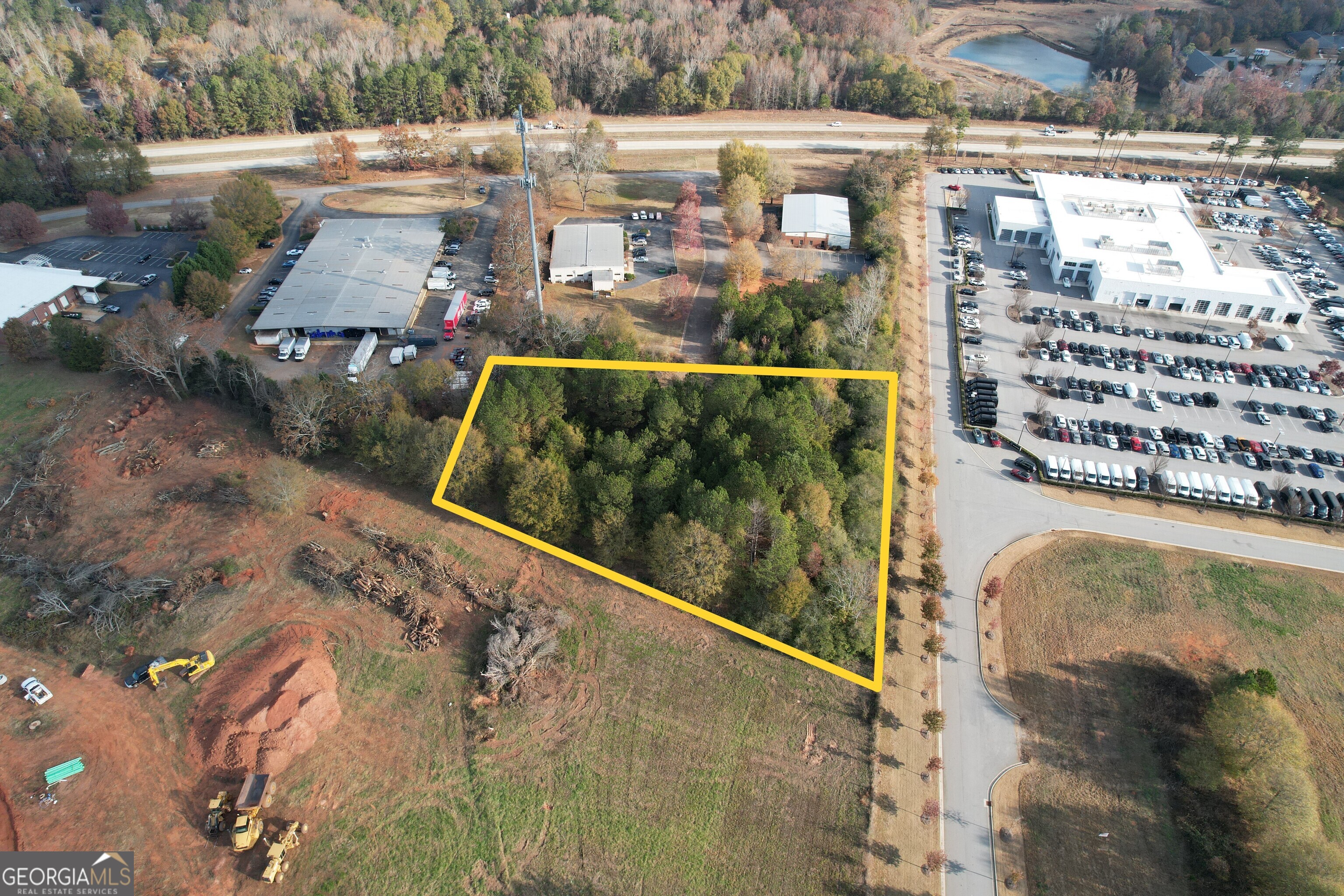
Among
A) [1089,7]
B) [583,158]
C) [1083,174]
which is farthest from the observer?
[1089,7]

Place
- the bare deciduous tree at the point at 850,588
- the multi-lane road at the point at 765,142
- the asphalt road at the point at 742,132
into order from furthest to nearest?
the asphalt road at the point at 742,132, the multi-lane road at the point at 765,142, the bare deciduous tree at the point at 850,588

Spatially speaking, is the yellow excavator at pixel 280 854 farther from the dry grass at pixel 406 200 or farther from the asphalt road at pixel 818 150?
the asphalt road at pixel 818 150

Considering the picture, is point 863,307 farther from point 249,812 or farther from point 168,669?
point 168,669

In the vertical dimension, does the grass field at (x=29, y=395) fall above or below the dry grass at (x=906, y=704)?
above

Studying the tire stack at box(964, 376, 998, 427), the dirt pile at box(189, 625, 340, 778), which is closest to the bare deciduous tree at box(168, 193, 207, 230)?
the dirt pile at box(189, 625, 340, 778)

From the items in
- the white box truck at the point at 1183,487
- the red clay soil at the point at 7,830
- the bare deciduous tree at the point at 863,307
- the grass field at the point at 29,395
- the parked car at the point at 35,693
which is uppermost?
the bare deciduous tree at the point at 863,307

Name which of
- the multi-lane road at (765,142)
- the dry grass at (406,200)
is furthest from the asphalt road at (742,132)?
the dry grass at (406,200)

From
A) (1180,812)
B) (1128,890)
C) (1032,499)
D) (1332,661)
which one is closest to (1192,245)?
(1032,499)

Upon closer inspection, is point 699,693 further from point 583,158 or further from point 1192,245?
point 1192,245
